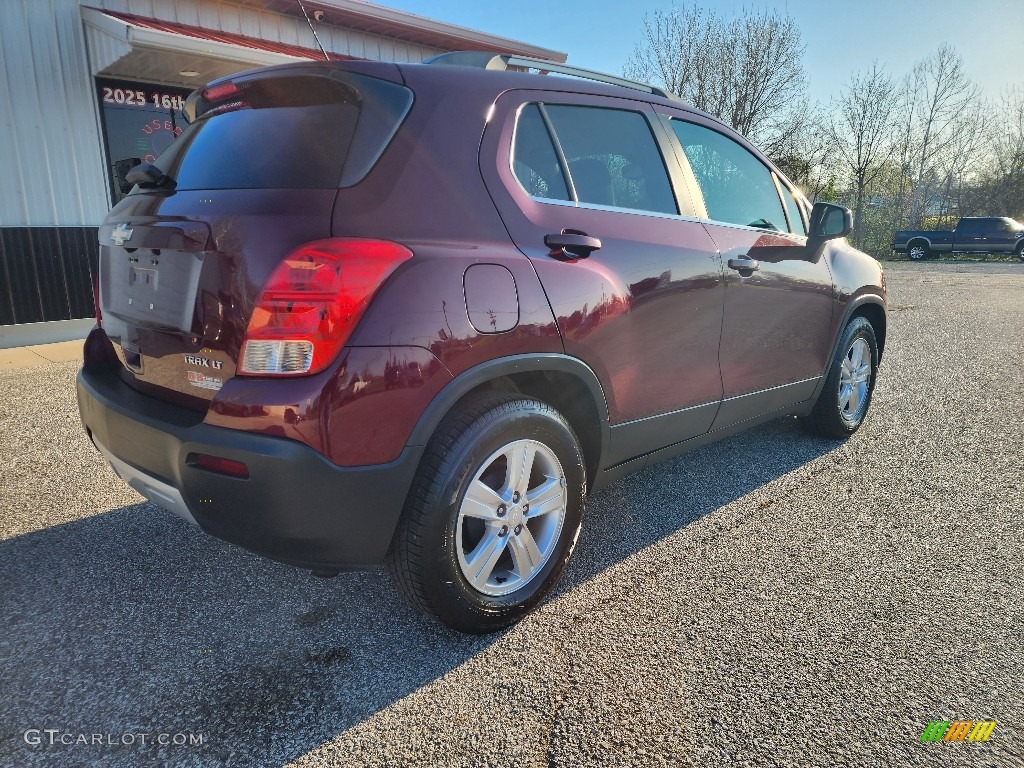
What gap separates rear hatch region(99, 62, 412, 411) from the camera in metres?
1.91

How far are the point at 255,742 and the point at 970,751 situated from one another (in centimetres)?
195

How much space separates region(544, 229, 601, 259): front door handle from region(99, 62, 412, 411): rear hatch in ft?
2.11

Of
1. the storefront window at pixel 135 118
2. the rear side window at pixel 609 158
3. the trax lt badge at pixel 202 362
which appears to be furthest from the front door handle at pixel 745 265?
the storefront window at pixel 135 118

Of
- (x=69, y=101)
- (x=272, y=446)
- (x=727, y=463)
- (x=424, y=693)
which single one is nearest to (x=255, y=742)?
(x=424, y=693)

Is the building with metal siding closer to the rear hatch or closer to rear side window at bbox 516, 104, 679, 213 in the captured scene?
the rear hatch

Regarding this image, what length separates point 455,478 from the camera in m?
2.08

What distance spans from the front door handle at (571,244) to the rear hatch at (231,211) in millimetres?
644

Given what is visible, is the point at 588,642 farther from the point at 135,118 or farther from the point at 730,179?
the point at 135,118

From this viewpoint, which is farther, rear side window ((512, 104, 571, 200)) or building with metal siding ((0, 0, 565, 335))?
building with metal siding ((0, 0, 565, 335))

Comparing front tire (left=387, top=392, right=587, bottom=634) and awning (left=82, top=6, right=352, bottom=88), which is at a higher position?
awning (left=82, top=6, right=352, bottom=88)

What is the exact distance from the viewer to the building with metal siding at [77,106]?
24.1ft

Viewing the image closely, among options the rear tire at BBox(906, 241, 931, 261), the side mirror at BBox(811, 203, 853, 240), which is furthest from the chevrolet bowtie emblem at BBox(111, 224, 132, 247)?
the rear tire at BBox(906, 241, 931, 261)

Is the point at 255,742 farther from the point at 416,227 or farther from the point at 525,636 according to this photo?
the point at 416,227

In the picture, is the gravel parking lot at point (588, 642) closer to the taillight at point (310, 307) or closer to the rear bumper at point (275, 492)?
the rear bumper at point (275, 492)
